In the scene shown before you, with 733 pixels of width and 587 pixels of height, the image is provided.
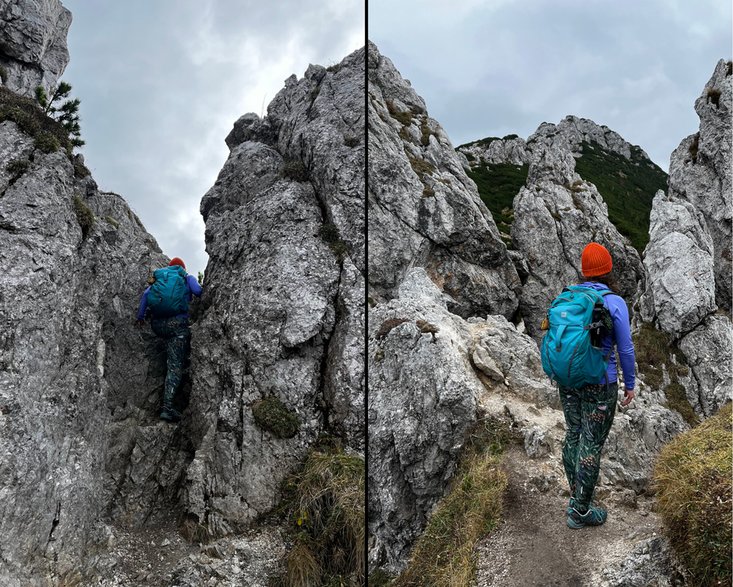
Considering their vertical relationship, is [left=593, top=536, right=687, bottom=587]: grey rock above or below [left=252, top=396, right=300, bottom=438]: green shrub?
below

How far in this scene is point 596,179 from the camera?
68812 millimetres

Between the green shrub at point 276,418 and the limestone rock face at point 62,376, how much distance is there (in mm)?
3495

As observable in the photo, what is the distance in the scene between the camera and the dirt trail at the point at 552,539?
6539mm

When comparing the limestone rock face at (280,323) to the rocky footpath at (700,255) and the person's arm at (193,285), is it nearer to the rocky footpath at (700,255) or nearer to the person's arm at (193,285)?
the person's arm at (193,285)

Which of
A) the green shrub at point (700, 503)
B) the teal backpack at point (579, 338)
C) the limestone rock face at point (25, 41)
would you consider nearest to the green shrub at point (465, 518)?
the green shrub at point (700, 503)

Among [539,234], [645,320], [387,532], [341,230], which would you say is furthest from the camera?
[539,234]

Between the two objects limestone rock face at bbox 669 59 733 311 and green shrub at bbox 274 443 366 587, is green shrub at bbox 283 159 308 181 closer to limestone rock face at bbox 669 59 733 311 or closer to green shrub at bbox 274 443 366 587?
green shrub at bbox 274 443 366 587

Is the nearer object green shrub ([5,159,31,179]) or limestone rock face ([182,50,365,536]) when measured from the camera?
green shrub ([5,159,31,179])

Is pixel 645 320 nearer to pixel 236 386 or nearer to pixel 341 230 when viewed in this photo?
pixel 341 230

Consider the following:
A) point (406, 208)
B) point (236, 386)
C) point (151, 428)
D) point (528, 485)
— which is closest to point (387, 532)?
point (528, 485)

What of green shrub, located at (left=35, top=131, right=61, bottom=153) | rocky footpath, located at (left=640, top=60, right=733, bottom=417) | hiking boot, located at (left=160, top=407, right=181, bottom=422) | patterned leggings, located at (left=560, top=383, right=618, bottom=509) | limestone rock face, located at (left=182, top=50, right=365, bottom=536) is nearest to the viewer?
patterned leggings, located at (left=560, top=383, right=618, bottom=509)

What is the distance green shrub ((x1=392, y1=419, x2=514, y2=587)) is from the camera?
7.85 metres

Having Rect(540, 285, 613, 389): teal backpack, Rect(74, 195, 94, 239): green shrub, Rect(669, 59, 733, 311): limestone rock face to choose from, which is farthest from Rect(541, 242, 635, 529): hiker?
Rect(669, 59, 733, 311): limestone rock face

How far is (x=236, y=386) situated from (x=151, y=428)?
10.7ft
